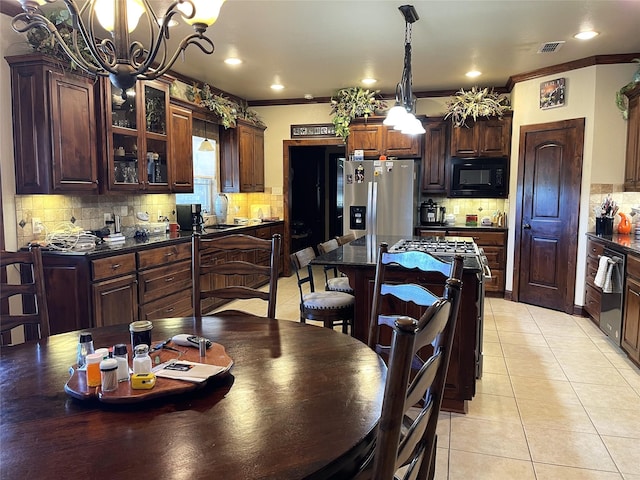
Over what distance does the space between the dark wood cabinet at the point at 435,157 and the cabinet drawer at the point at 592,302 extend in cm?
218

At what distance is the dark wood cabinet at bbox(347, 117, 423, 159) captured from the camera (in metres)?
6.17

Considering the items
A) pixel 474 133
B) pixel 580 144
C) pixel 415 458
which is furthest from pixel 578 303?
pixel 415 458

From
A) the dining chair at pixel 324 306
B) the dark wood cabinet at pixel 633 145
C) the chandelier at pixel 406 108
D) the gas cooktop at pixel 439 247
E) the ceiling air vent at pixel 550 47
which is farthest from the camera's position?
the dark wood cabinet at pixel 633 145

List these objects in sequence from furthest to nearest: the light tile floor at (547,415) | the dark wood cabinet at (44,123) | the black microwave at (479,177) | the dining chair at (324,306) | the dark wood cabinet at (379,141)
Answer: the dark wood cabinet at (379,141), the black microwave at (479,177), the dark wood cabinet at (44,123), the dining chair at (324,306), the light tile floor at (547,415)

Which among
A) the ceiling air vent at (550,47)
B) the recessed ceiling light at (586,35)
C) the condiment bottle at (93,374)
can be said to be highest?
the ceiling air vent at (550,47)

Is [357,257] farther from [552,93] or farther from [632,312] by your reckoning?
[552,93]

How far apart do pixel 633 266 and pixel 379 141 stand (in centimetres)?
355

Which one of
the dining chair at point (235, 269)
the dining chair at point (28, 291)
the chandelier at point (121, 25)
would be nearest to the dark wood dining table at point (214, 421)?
the dining chair at point (28, 291)

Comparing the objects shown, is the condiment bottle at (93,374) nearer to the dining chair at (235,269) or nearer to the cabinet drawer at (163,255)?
the dining chair at (235,269)

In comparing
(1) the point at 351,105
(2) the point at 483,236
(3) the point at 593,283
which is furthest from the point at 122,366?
(1) the point at 351,105

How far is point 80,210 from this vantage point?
12.8 feet

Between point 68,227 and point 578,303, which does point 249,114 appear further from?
point 578,303

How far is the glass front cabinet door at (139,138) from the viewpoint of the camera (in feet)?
12.6

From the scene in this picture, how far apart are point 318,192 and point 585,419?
6.68 meters
